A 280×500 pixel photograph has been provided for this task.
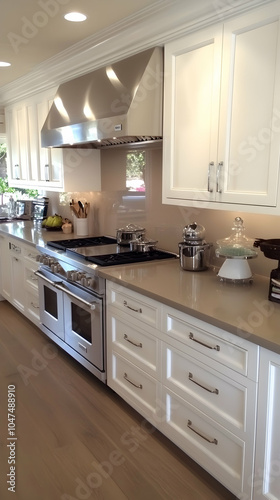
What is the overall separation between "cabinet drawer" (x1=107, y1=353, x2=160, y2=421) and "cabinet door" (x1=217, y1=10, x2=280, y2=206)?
111cm

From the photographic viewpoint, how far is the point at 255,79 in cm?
184

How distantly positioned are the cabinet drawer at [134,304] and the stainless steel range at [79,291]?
119mm

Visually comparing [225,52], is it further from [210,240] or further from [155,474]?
[155,474]

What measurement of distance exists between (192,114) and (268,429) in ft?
5.20

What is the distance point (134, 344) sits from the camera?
2354 mm

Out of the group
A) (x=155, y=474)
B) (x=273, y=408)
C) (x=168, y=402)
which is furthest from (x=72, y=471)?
(x=273, y=408)

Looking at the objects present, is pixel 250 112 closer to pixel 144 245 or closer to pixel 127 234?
pixel 144 245

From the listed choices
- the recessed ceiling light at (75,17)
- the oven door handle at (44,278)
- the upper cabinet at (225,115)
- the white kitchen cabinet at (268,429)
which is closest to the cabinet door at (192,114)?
the upper cabinet at (225,115)

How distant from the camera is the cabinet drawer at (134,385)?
7.43 ft

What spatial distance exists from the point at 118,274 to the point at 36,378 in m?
1.19

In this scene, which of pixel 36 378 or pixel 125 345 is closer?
pixel 125 345

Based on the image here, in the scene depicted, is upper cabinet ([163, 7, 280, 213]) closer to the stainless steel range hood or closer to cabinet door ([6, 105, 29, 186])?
the stainless steel range hood

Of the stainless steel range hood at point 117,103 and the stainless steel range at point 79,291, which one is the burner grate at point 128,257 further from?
the stainless steel range hood at point 117,103

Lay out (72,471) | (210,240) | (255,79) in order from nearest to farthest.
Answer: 1. (255,79)
2. (72,471)
3. (210,240)
